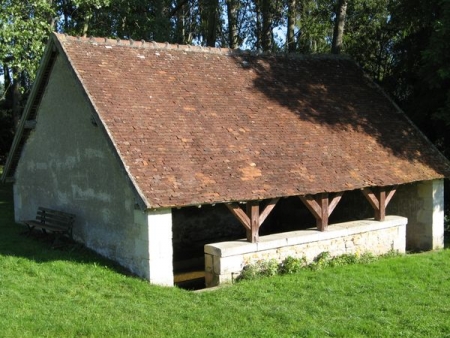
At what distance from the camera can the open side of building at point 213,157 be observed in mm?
9719

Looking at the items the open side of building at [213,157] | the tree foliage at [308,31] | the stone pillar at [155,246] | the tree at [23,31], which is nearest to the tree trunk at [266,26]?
the tree foliage at [308,31]

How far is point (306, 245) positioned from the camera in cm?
1077

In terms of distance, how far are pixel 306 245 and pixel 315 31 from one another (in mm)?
16619

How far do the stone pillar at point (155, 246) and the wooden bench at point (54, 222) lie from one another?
8.42ft

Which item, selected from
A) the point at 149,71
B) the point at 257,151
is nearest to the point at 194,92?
the point at 149,71

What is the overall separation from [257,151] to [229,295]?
10.7 feet

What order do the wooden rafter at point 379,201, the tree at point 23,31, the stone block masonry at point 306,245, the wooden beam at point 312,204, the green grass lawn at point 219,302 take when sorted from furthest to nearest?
1. the tree at point 23,31
2. the wooden rafter at point 379,201
3. the wooden beam at point 312,204
4. the stone block masonry at point 306,245
5. the green grass lawn at point 219,302

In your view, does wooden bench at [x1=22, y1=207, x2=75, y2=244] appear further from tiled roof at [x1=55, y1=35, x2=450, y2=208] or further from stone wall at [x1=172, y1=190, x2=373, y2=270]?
tiled roof at [x1=55, y1=35, x2=450, y2=208]

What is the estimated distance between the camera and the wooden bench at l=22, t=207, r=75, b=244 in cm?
1138

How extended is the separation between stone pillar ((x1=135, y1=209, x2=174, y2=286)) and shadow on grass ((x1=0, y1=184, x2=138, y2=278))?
0.57 metres

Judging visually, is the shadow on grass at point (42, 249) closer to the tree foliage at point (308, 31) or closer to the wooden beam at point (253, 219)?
the wooden beam at point (253, 219)

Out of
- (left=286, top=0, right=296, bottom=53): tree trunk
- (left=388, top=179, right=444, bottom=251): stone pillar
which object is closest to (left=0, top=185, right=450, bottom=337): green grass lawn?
(left=388, top=179, right=444, bottom=251): stone pillar

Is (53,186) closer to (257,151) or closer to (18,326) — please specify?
(257,151)

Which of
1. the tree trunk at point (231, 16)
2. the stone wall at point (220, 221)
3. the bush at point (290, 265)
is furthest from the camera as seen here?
the tree trunk at point (231, 16)
